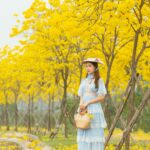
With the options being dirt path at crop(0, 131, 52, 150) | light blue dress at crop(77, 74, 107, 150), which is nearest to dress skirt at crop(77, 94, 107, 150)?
light blue dress at crop(77, 74, 107, 150)

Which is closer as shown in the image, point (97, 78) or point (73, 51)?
point (97, 78)

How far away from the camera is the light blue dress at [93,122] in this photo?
791 cm

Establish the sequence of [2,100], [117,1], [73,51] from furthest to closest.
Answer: [2,100] < [73,51] < [117,1]

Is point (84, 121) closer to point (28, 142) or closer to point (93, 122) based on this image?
point (93, 122)

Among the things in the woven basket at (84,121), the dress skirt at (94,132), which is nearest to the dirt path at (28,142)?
the dress skirt at (94,132)

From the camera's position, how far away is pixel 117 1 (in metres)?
13.3

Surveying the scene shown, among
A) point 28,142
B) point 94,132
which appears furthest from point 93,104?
point 28,142

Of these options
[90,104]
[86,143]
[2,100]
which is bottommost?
[2,100]

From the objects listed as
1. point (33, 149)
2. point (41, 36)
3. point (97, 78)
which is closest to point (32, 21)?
point (41, 36)

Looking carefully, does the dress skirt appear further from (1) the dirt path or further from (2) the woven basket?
(1) the dirt path

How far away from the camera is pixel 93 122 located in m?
7.91

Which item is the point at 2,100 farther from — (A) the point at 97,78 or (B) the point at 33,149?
(A) the point at 97,78

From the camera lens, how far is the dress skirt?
791 centimetres

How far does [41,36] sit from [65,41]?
141 centimetres
